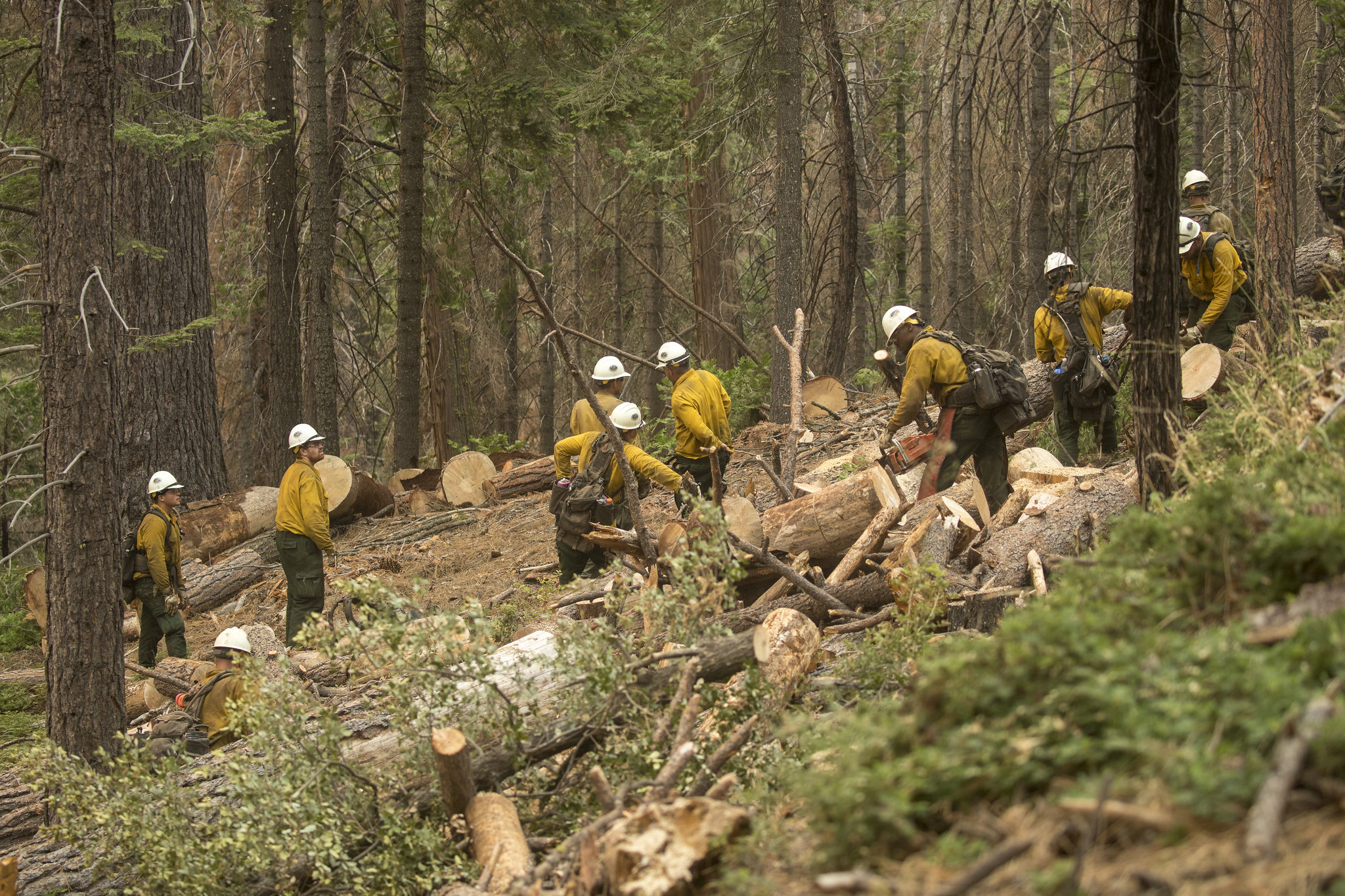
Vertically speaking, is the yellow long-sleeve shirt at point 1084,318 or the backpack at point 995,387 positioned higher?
the yellow long-sleeve shirt at point 1084,318

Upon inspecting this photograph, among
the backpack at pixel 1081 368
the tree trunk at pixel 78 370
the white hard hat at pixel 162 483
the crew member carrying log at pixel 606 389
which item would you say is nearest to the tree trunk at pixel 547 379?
the white hard hat at pixel 162 483

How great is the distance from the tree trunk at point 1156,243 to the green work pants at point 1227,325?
3.34 meters

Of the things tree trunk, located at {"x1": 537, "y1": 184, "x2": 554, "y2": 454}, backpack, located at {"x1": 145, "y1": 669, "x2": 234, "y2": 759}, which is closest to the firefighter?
backpack, located at {"x1": 145, "y1": 669, "x2": 234, "y2": 759}

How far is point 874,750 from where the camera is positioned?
289cm

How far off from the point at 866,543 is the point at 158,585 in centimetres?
659

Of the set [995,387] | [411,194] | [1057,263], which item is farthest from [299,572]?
[1057,263]

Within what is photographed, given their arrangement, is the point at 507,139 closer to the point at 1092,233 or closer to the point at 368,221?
the point at 368,221

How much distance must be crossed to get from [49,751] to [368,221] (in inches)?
452

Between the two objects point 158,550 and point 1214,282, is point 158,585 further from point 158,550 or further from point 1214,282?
point 1214,282

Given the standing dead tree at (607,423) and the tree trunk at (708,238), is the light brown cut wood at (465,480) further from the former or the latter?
the standing dead tree at (607,423)

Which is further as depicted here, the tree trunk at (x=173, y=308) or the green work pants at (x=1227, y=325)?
the tree trunk at (x=173, y=308)

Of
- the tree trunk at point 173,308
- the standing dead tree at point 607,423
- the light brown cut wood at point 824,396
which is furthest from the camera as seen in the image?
the light brown cut wood at point 824,396

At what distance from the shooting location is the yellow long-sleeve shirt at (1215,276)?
8.43 meters

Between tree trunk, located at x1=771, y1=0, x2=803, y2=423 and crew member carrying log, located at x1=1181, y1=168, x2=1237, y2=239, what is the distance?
3.73m
